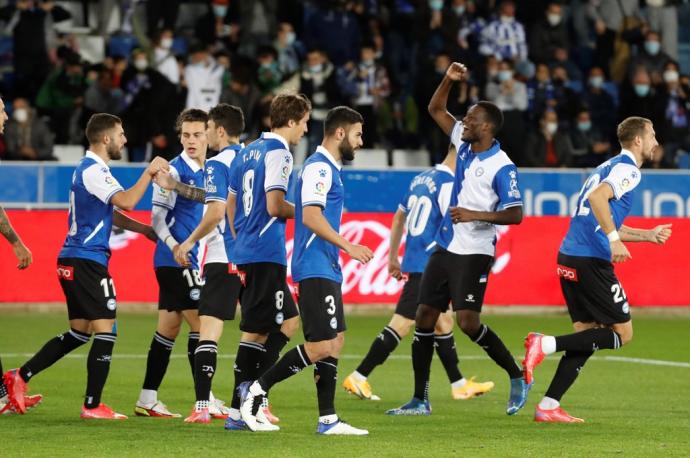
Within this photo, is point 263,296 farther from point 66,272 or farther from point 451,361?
point 451,361

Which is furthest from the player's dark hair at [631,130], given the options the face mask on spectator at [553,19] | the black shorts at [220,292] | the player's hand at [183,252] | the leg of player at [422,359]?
the face mask on spectator at [553,19]

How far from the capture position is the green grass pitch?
9.55m

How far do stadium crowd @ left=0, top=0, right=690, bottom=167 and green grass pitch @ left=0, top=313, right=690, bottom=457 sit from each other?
6244 millimetres

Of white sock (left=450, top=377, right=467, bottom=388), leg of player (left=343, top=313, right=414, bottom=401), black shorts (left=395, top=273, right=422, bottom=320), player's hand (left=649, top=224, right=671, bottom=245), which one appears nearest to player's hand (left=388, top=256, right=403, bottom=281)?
black shorts (left=395, top=273, right=422, bottom=320)

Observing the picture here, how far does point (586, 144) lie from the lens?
25.4 meters

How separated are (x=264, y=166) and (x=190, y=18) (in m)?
17.5

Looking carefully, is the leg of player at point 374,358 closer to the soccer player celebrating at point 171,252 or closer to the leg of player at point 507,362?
the leg of player at point 507,362

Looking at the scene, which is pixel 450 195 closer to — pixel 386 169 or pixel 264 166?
pixel 264 166

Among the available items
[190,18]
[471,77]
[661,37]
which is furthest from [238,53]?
[661,37]

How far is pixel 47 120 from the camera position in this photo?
23953 mm

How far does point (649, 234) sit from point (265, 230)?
10.3 ft

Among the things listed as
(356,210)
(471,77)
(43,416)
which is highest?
(471,77)

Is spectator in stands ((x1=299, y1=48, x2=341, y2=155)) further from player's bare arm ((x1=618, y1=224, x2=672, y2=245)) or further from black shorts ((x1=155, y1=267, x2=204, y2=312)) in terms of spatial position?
player's bare arm ((x1=618, y1=224, x2=672, y2=245))

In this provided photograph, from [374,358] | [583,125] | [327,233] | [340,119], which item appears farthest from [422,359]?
[583,125]
